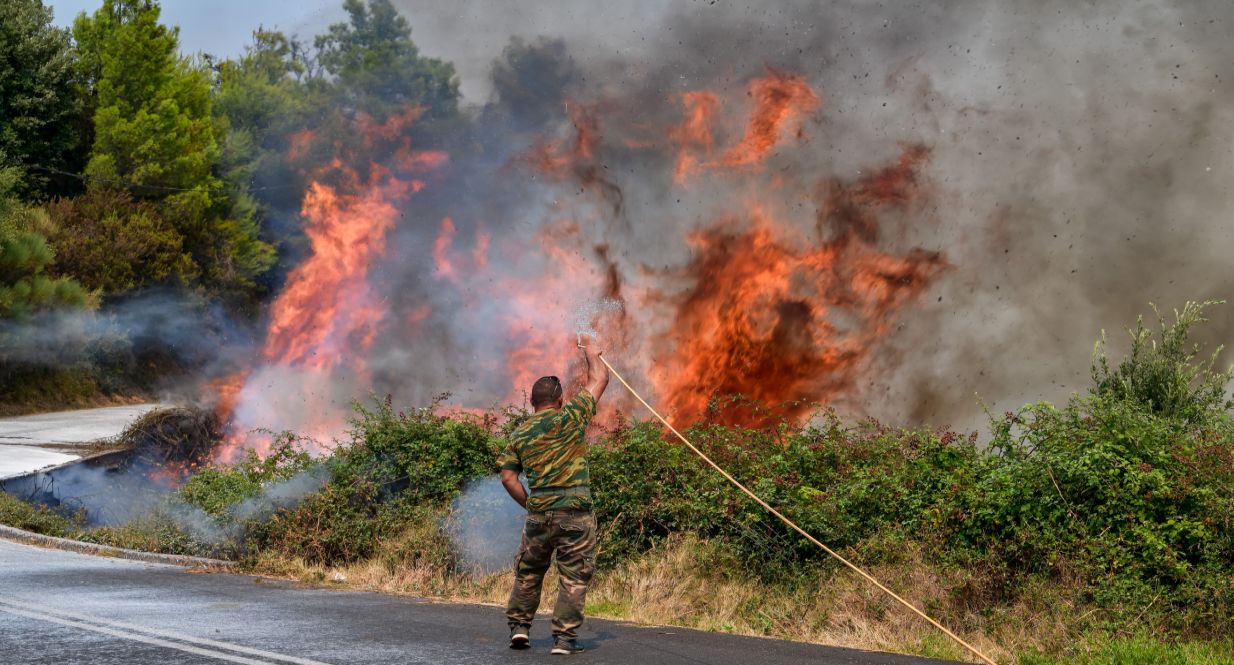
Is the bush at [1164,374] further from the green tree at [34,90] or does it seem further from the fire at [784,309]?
the green tree at [34,90]

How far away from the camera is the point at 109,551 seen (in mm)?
13062

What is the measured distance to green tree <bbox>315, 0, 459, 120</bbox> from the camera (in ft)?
68.9

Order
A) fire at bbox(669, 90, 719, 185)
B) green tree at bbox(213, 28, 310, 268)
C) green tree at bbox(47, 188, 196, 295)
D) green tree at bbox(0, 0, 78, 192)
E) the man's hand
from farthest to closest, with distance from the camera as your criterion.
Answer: green tree at bbox(213, 28, 310, 268) < green tree at bbox(0, 0, 78, 192) < green tree at bbox(47, 188, 196, 295) < fire at bbox(669, 90, 719, 185) < the man's hand

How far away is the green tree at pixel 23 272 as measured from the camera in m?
30.7

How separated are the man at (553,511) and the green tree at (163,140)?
3642 centimetres

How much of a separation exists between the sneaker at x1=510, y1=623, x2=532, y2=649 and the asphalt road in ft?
0.21

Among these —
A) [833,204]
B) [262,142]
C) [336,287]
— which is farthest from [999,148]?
[262,142]

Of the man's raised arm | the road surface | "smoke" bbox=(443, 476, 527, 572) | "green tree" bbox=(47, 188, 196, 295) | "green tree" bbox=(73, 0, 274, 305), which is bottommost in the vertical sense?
"smoke" bbox=(443, 476, 527, 572)

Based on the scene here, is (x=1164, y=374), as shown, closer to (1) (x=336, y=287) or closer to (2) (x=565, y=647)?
(2) (x=565, y=647)

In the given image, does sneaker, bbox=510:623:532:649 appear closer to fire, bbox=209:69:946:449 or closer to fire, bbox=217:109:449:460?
fire, bbox=209:69:946:449

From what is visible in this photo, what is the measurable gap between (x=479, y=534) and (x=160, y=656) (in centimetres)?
473

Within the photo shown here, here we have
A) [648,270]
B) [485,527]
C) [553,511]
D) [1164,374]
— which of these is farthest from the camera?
[648,270]

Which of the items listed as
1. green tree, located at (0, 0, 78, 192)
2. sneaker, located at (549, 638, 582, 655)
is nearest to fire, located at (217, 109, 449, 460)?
sneaker, located at (549, 638, 582, 655)

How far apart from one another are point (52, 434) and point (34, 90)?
720 inches
